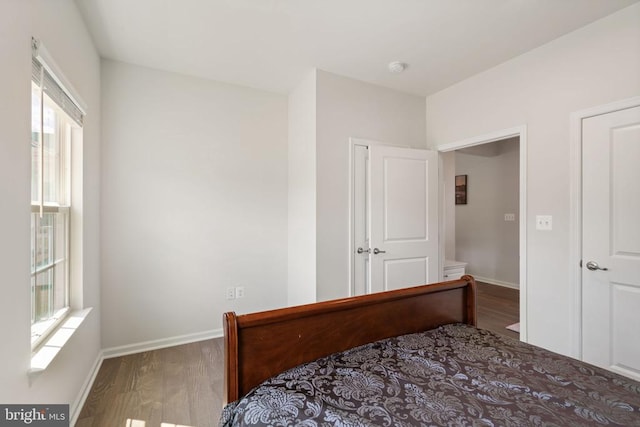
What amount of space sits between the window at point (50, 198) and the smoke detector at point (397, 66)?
2.41m

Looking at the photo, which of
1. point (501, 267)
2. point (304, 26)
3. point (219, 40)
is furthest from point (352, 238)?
point (501, 267)

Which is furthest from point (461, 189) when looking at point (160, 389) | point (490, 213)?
point (160, 389)

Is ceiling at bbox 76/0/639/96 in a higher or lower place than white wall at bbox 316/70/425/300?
higher

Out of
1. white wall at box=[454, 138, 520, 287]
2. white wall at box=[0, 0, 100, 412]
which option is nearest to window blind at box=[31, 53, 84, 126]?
white wall at box=[0, 0, 100, 412]

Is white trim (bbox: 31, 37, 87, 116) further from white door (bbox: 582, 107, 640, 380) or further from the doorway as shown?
white door (bbox: 582, 107, 640, 380)

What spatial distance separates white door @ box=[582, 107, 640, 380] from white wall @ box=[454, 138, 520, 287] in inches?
122

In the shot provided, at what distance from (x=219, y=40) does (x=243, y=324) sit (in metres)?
2.19

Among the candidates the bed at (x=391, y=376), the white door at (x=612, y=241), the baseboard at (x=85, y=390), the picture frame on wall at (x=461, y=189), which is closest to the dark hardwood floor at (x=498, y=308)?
the white door at (x=612, y=241)

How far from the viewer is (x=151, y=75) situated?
9.07ft

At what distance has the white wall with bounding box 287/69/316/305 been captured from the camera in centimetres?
282

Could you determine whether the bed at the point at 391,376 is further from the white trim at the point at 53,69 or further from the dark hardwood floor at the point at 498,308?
the dark hardwood floor at the point at 498,308

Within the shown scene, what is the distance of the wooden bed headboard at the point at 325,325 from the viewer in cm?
115

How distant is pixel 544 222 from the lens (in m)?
2.38

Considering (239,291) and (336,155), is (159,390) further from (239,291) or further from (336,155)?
(336,155)
